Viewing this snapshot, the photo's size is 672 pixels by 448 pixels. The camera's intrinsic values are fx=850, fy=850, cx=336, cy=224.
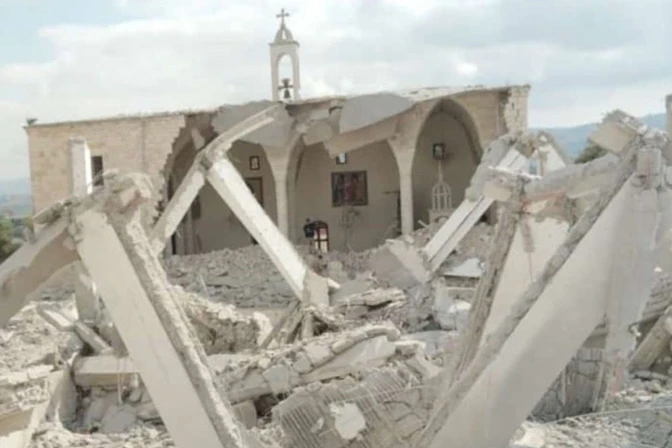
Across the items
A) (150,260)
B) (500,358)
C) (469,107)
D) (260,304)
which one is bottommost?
(260,304)

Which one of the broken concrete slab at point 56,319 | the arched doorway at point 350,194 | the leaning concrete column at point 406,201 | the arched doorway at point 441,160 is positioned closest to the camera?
the broken concrete slab at point 56,319

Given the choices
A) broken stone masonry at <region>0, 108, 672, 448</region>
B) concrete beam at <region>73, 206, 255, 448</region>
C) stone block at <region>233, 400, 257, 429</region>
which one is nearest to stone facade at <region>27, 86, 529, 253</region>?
broken stone masonry at <region>0, 108, 672, 448</region>

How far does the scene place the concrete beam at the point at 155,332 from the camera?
227 inches

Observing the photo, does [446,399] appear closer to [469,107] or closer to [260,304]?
[260,304]

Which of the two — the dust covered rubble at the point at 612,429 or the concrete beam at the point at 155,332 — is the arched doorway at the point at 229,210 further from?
the concrete beam at the point at 155,332

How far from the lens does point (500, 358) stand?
5.34 meters

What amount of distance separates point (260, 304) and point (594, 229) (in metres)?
13.3

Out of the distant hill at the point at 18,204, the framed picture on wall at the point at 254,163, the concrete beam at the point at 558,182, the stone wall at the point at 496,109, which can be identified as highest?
the stone wall at the point at 496,109

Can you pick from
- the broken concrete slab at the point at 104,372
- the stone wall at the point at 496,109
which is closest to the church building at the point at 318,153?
the stone wall at the point at 496,109

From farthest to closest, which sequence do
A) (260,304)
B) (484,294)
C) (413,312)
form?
(260,304)
(413,312)
(484,294)

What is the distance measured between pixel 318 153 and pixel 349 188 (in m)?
1.36

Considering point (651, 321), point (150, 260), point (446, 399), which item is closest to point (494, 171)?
point (446, 399)

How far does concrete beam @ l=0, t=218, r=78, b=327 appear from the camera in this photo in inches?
246

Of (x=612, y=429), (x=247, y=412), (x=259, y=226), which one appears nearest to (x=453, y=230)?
(x=259, y=226)
